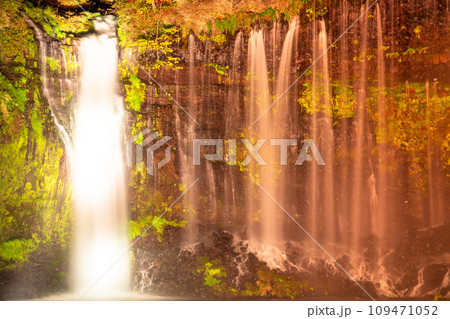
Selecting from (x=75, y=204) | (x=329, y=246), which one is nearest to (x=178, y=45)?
(x=75, y=204)

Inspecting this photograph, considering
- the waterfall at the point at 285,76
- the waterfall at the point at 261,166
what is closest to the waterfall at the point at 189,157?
the waterfall at the point at 261,166

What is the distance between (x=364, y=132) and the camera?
6.61m

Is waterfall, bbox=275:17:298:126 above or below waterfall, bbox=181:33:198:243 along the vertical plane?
above

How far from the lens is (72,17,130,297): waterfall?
6.76m

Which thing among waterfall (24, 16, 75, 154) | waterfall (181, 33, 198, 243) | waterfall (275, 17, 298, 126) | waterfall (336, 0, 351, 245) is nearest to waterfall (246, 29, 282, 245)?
waterfall (275, 17, 298, 126)

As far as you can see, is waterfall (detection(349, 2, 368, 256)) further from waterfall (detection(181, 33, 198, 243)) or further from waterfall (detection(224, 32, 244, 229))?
waterfall (detection(181, 33, 198, 243))

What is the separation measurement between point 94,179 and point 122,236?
1.48 metres

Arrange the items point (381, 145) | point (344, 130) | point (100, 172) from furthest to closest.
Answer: point (100, 172) → point (344, 130) → point (381, 145)

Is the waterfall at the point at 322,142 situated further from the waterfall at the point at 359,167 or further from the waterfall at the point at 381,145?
the waterfall at the point at 381,145

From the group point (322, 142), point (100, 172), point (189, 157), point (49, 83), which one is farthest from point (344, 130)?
point (49, 83)

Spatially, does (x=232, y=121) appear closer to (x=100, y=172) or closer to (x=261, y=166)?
(x=261, y=166)

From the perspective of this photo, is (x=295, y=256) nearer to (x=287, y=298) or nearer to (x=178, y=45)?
(x=287, y=298)

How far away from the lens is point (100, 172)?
6.94 metres

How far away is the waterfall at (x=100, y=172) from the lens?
22.2 feet
